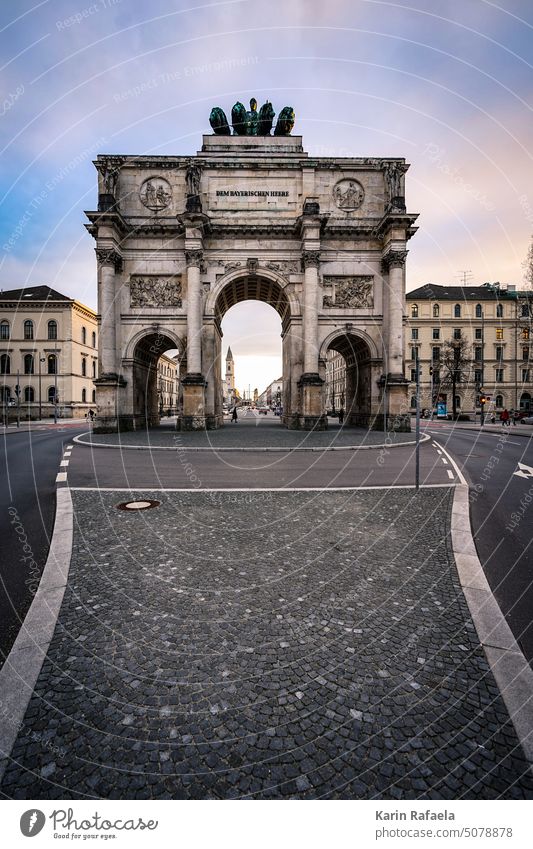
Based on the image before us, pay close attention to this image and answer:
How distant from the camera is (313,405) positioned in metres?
26.0

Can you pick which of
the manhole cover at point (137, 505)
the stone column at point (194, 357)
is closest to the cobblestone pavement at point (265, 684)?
the manhole cover at point (137, 505)

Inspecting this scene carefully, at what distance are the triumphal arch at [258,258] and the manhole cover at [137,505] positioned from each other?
1903 cm

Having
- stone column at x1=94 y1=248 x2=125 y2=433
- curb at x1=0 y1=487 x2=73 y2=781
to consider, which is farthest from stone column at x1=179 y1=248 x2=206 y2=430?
curb at x1=0 y1=487 x2=73 y2=781

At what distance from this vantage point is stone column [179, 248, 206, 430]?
26.0m

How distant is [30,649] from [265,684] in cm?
185

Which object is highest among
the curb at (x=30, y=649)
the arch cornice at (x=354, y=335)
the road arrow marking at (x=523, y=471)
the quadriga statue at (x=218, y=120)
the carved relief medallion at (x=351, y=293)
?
the quadriga statue at (x=218, y=120)

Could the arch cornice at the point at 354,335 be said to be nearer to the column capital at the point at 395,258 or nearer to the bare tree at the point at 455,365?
the column capital at the point at 395,258

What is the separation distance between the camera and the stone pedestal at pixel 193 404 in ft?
84.9

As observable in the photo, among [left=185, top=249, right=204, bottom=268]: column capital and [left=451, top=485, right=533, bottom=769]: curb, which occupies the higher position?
[left=185, top=249, right=204, bottom=268]: column capital

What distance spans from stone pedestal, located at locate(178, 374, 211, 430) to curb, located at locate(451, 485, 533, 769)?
2210 cm

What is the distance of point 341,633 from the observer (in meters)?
3.23

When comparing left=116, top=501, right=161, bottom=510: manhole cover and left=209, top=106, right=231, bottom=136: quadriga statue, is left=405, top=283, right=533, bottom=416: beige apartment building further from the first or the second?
left=116, top=501, right=161, bottom=510: manhole cover

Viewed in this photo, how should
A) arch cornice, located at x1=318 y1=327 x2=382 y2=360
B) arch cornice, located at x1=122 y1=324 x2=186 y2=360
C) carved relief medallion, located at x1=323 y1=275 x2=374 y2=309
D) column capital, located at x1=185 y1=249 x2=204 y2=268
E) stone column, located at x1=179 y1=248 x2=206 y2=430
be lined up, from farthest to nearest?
carved relief medallion, located at x1=323 y1=275 x2=374 y2=309 < arch cornice, located at x1=318 y1=327 x2=382 y2=360 < arch cornice, located at x1=122 y1=324 x2=186 y2=360 < column capital, located at x1=185 y1=249 x2=204 y2=268 < stone column, located at x1=179 y1=248 x2=206 y2=430

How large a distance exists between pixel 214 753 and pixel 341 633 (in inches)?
57.7
